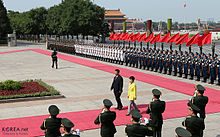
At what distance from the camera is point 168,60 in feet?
71.2

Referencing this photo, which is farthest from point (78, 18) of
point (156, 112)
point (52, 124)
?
point (52, 124)

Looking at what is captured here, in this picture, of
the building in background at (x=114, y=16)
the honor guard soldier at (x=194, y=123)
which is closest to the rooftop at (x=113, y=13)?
the building in background at (x=114, y=16)

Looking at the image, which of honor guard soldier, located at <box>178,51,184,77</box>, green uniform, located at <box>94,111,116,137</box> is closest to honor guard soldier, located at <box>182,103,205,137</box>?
green uniform, located at <box>94,111,116,137</box>

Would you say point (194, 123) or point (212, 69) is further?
point (212, 69)

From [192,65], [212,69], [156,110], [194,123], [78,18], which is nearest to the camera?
[194,123]

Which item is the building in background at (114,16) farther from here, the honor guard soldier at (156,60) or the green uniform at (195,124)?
the green uniform at (195,124)

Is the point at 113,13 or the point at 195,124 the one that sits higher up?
the point at 113,13

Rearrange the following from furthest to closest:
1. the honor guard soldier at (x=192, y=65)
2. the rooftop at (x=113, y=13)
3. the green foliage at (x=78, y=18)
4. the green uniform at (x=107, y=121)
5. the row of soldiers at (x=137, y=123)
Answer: the rooftop at (x=113, y=13), the green foliage at (x=78, y=18), the honor guard soldier at (x=192, y=65), the green uniform at (x=107, y=121), the row of soldiers at (x=137, y=123)

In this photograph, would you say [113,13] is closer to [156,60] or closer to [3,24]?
[3,24]

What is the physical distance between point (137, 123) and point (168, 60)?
54.4 ft

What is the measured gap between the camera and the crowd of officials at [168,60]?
60.1 feet

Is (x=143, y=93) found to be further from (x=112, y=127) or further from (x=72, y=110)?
(x=112, y=127)

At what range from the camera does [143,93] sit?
51.5 feet

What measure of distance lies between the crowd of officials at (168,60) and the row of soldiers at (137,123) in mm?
10413
